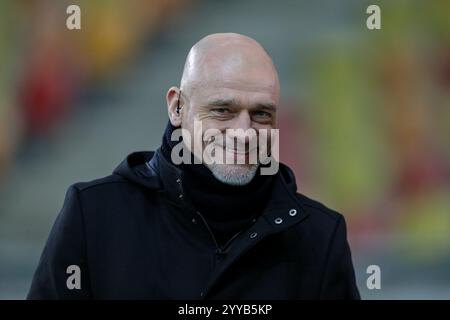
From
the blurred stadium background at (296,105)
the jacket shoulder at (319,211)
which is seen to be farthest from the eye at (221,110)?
the blurred stadium background at (296,105)

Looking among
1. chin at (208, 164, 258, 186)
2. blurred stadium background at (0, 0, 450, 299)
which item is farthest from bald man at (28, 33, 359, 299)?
blurred stadium background at (0, 0, 450, 299)

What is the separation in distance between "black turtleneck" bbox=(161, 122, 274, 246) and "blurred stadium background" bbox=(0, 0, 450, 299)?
1032 millimetres

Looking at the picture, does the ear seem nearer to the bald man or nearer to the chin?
the bald man

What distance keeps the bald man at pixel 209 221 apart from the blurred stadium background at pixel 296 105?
3.18 feet

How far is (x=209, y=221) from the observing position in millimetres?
1404

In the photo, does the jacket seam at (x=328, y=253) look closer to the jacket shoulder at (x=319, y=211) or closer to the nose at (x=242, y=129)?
the jacket shoulder at (x=319, y=211)

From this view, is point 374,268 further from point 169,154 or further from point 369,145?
point 169,154

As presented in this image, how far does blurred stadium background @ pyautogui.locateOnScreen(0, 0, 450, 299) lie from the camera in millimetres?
2395

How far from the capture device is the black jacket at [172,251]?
53.1 inches

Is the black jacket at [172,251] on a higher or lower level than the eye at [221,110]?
lower

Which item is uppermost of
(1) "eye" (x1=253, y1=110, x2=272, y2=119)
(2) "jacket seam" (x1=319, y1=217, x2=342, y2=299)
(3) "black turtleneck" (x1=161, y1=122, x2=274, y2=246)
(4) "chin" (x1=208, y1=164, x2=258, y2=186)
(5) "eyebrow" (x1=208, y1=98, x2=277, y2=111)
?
(5) "eyebrow" (x1=208, y1=98, x2=277, y2=111)

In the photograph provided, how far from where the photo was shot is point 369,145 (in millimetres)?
2457

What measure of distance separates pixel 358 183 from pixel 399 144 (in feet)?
0.59
